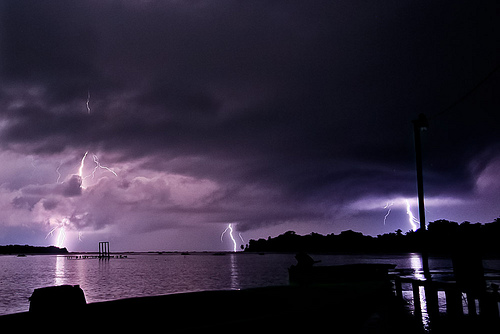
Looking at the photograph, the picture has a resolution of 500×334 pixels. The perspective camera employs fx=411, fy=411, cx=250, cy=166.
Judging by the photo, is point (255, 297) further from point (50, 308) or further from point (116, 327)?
point (50, 308)

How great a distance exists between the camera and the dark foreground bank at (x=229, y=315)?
791 centimetres

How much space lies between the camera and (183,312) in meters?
11.3

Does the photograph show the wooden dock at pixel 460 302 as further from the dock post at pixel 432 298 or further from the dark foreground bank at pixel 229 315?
the dark foreground bank at pixel 229 315

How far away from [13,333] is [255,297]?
8.10 m

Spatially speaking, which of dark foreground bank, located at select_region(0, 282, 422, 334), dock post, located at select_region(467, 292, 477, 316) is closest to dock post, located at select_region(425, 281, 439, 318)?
dark foreground bank, located at select_region(0, 282, 422, 334)

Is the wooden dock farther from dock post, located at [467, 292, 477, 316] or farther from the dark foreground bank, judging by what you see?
the dark foreground bank

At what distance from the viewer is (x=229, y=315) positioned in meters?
11.2

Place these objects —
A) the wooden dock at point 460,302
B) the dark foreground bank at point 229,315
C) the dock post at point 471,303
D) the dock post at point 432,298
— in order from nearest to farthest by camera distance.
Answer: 1. the dark foreground bank at point 229,315
2. the wooden dock at point 460,302
3. the dock post at point 471,303
4. the dock post at point 432,298

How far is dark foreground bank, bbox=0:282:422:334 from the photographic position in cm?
791

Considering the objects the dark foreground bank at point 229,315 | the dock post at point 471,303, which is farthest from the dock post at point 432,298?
the dock post at point 471,303

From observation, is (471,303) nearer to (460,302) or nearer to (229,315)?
(460,302)

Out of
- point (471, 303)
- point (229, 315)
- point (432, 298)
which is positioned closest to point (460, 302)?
point (432, 298)

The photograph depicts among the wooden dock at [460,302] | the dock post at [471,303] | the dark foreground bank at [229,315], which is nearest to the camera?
the dark foreground bank at [229,315]

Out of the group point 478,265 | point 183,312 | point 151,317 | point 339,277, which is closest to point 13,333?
point 151,317
